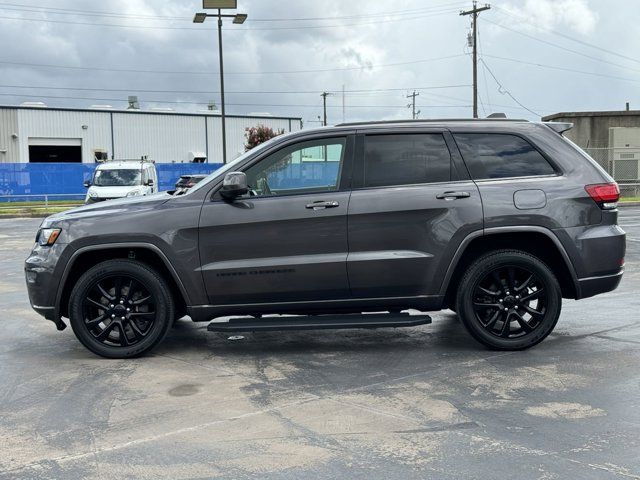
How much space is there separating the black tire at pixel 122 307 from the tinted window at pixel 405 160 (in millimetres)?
1970

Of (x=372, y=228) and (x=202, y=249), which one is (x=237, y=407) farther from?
(x=372, y=228)

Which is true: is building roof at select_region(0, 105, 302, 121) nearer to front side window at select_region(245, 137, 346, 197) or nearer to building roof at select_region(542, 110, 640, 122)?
building roof at select_region(542, 110, 640, 122)

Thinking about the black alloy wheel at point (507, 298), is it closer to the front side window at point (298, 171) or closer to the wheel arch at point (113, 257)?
the front side window at point (298, 171)

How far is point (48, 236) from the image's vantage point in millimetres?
5691

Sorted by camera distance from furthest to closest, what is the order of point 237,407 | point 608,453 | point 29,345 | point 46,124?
1. point 46,124
2. point 29,345
3. point 237,407
4. point 608,453

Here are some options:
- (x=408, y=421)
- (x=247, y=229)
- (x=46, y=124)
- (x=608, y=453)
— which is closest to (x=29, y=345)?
(x=247, y=229)

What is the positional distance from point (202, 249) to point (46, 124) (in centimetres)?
5039

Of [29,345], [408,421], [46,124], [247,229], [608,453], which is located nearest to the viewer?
[608,453]

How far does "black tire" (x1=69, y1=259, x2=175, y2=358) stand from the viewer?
5625 millimetres

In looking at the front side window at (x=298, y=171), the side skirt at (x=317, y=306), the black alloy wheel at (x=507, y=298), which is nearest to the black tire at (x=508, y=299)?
the black alloy wheel at (x=507, y=298)

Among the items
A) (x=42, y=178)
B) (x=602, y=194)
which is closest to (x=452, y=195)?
(x=602, y=194)

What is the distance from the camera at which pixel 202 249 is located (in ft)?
18.2

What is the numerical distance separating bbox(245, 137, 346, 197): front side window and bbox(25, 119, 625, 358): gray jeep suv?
12 millimetres

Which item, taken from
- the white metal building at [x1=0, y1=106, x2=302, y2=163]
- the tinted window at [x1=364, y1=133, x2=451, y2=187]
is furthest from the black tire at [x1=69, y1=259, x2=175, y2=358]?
the white metal building at [x1=0, y1=106, x2=302, y2=163]
